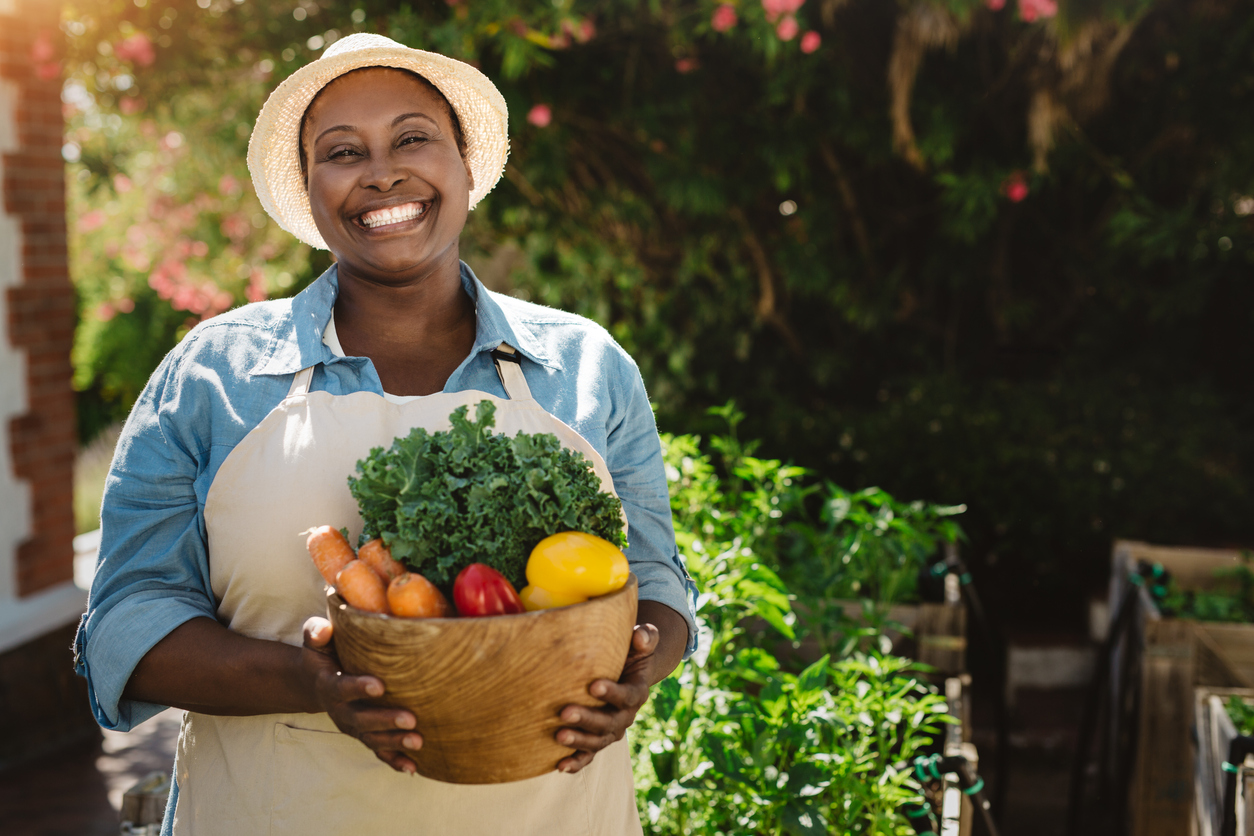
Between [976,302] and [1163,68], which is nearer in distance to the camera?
[1163,68]

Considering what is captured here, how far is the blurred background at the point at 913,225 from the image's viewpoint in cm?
534

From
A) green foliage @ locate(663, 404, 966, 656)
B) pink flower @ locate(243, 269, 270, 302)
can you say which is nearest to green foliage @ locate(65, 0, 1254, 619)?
pink flower @ locate(243, 269, 270, 302)

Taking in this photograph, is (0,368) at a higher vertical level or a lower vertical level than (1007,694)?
higher

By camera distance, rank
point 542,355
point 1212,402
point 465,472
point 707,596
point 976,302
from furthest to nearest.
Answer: point 976,302 < point 1212,402 < point 707,596 < point 542,355 < point 465,472

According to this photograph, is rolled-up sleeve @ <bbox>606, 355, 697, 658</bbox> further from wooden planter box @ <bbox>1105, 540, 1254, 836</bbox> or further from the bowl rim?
wooden planter box @ <bbox>1105, 540, 1254, 836</bbox>

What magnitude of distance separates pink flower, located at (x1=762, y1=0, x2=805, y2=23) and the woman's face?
3.20m

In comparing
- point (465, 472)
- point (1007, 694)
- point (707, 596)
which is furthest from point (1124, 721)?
point (465, 472)

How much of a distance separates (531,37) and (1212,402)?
4227 mm

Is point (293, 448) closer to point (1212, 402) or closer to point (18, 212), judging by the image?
point (18, 212)

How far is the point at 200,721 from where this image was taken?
150 centimetres

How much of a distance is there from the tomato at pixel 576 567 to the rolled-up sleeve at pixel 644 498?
1.19 ft

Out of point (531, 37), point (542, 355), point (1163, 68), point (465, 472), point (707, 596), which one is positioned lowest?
point (707, 596)

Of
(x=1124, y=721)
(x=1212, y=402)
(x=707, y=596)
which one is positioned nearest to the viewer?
(x=707, y=596)

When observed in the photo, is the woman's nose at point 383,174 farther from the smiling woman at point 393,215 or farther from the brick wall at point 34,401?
the brick wall at point 34,401
